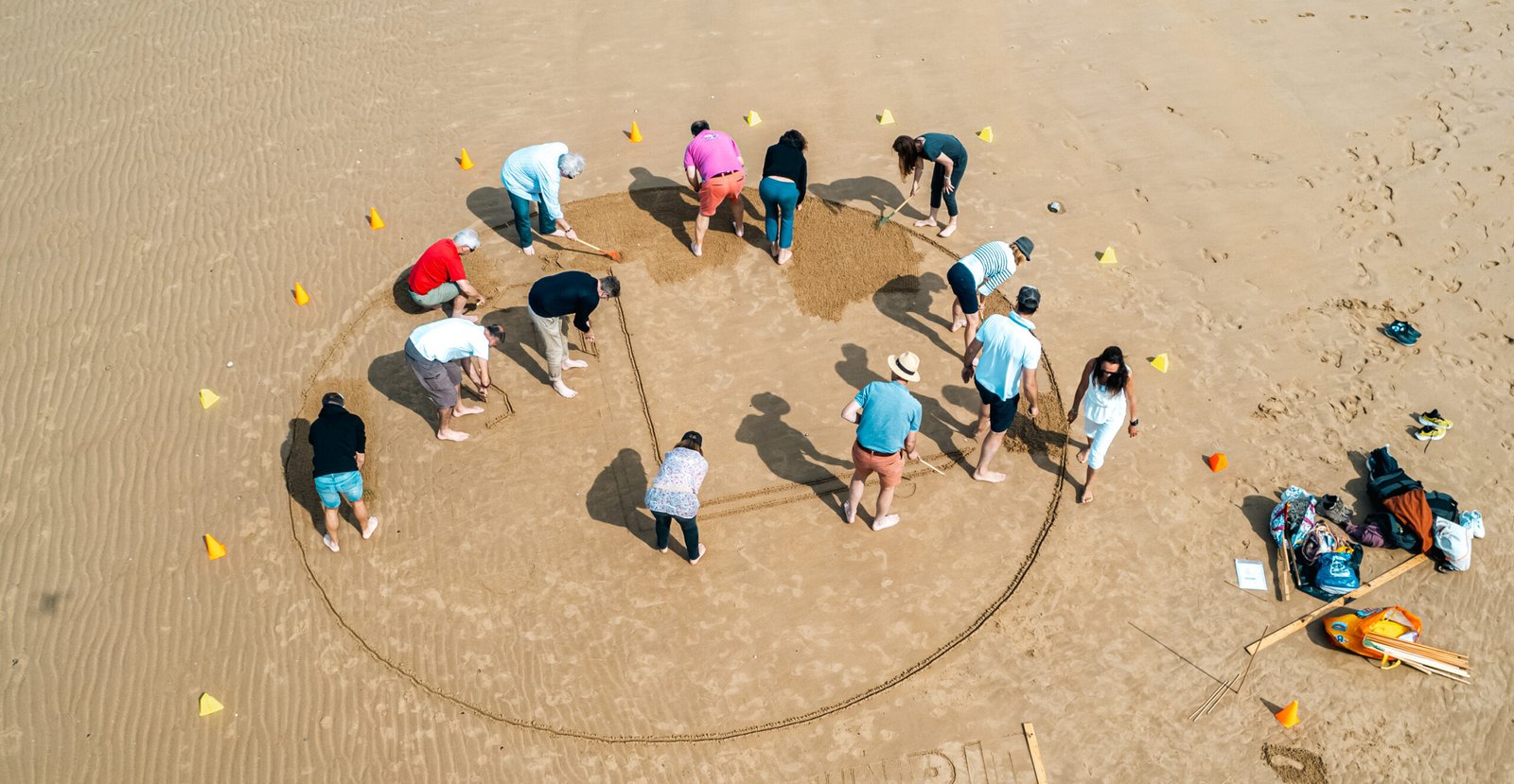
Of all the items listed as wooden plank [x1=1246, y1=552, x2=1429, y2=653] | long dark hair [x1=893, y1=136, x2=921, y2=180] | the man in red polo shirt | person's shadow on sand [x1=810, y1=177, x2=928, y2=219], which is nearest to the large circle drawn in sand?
the man in red polo shirt

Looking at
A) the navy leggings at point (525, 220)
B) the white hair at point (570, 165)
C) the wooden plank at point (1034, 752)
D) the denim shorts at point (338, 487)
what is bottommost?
the wooden plank at point (1034, 752)

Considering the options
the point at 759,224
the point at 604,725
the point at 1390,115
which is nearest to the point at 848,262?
the point at 759,224

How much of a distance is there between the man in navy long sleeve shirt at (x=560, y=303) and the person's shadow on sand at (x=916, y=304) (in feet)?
9.92

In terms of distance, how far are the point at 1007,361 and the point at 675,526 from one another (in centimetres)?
318

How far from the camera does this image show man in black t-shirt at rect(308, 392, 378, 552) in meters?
7.24

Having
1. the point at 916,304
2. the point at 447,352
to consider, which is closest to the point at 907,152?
the point at 916,304

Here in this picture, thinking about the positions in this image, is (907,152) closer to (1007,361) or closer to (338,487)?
(1007,361)

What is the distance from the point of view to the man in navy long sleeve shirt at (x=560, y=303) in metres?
8.09

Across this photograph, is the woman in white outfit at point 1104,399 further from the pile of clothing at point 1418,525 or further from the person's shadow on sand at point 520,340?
the person's shadow on sand at point 520,340

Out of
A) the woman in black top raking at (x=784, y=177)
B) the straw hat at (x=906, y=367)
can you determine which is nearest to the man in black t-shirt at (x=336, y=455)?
the straw hat at (x=906, y=367)

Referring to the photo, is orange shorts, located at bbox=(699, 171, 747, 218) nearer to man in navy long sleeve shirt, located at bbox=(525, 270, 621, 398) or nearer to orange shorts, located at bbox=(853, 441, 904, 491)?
man in navy long sleeve shirt, located at bbox=(525, 270, 621, 398)

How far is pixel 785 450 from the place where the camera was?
8531mm

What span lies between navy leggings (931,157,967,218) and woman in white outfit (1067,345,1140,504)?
326 centimetres

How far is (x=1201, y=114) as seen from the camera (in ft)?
39.3
